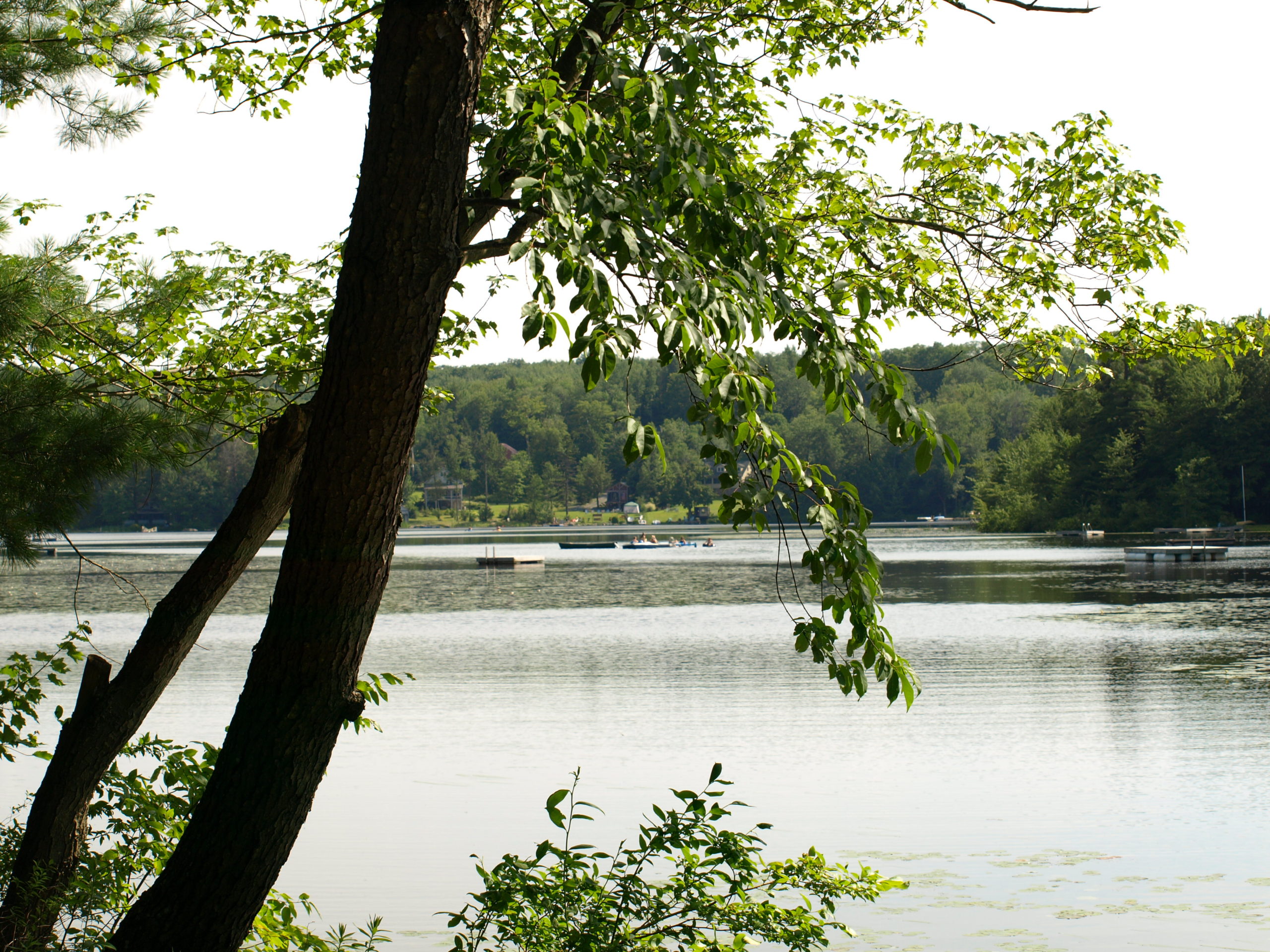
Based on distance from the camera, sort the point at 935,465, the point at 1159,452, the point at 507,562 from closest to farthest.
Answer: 1. the point at 507,562
2. the point at 1159,452
3. the point at 935,465

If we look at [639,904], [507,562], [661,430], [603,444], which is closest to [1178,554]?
[507,562]

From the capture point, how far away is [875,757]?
43.1 ft

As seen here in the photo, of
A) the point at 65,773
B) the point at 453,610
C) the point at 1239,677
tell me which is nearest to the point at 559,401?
the point at 453,610

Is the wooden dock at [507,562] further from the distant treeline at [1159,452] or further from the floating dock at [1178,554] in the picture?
the distant treeline at [1159,452]

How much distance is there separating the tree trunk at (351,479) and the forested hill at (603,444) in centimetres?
11543

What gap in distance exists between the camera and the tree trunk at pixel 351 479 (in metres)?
3.17

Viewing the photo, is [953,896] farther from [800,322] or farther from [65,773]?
[800,322]

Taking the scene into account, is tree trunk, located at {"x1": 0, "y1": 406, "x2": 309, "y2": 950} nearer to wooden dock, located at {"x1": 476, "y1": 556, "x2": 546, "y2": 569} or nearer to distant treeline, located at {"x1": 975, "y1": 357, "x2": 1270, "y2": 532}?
wooden dock, located at {"x1": 476, "y1": 556, "x2": 546, "y2": 569}

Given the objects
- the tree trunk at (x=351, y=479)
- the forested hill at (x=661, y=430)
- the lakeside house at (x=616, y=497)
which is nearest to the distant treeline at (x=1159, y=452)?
the forested hill at (x=661, y=430)

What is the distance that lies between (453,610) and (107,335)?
29169mm

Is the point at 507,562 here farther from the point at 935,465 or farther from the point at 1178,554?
the point at 935,465

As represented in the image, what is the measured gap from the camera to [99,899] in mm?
4395

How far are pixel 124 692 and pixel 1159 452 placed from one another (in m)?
89.2

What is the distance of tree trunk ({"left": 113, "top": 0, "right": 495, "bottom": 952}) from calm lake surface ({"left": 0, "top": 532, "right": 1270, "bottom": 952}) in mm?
4346
